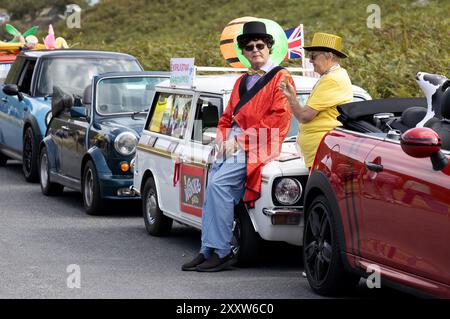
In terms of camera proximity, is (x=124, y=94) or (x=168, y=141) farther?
(x=124, y=94)

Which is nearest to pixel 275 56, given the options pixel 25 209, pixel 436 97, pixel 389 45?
pixel 436 97

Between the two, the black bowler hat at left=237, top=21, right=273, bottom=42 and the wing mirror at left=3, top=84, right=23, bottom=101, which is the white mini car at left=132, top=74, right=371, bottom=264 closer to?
the black bowler hat at left=237, top=21, right=273, bottom=42

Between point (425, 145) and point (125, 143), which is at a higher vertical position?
point (425, 145)

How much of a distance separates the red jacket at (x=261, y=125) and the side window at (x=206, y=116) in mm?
1028

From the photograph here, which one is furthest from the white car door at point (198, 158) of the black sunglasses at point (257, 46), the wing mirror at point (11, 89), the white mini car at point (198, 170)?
the wing mirror at point (11, 89)

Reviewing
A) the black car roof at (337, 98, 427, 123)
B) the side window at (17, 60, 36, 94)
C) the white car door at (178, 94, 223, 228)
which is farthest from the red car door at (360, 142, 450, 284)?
the side window at (17, 60, 36, 94)

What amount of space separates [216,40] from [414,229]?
32.3m

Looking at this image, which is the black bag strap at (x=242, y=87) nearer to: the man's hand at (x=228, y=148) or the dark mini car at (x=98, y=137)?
the man's hand at (x=228, y=148)

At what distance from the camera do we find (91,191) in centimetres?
1424

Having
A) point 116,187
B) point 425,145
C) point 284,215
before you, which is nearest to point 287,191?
point 284,215

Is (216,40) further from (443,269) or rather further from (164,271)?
(443,269)

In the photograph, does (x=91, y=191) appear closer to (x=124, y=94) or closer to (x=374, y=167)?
(x=124, y=94)

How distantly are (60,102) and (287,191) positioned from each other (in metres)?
6.79

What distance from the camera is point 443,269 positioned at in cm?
694
